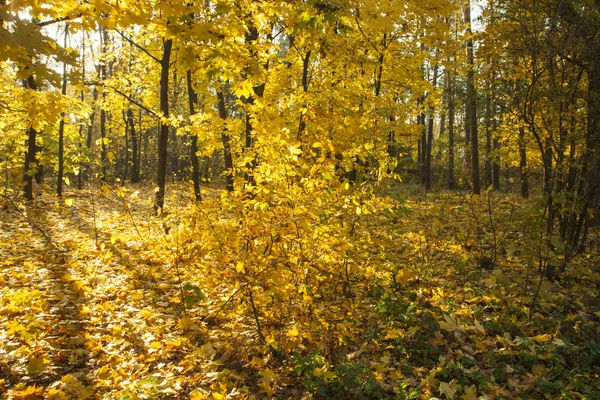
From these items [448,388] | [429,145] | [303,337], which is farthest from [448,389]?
[429,145]

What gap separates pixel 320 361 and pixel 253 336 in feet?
3.06

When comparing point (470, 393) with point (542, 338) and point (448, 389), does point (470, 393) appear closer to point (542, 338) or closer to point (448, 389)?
point (448, 389)

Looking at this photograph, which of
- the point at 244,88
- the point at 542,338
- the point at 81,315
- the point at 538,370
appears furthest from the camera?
the point at 81,315

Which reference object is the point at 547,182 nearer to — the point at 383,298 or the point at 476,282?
the point at 476,282

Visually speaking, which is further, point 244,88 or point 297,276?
point 297,276

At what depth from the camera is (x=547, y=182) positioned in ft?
17.9

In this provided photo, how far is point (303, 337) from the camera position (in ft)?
13.5

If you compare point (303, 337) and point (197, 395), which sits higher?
point (303, 337)

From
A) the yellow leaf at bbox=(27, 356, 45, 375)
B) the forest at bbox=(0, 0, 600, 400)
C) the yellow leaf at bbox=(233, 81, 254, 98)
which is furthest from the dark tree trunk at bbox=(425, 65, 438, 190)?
the yellow leaf at bbox=(27, 356, 45, 375)

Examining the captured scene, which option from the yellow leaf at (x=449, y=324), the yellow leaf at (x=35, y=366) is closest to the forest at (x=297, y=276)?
the yellow leaf at (x=35, y=366)

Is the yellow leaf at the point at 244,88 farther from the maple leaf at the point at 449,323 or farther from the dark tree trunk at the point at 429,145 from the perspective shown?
the dark tree trunk at the point at 429,145

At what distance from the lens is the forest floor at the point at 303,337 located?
3402 millimetres

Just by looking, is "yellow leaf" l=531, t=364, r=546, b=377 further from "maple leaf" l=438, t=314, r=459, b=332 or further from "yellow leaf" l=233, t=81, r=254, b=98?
"yellow leaf" l=233, t=81, r=254, b=98

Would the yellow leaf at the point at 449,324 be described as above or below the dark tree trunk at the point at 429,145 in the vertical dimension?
below
